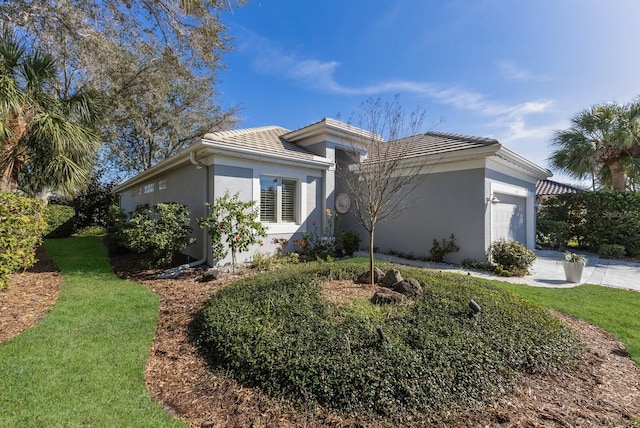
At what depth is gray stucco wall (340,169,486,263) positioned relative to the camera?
9344 millimetres

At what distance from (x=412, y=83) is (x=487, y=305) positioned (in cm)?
701

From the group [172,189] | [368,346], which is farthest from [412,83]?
[172,189]

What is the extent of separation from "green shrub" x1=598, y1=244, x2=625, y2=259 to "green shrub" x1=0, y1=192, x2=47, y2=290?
19218 mm

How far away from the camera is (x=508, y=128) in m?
11.2

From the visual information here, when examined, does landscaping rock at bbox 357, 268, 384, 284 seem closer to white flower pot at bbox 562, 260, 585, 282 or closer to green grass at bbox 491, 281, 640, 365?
green grass at bbox 491, 281, 640, 365

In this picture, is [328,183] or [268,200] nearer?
[268,200]

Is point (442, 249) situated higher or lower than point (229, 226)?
lower

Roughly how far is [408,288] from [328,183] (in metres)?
6.29

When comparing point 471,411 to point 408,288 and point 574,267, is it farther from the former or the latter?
point 574,267

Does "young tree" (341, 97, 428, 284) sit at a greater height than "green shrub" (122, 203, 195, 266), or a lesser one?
greater

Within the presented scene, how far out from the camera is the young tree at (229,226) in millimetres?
7607

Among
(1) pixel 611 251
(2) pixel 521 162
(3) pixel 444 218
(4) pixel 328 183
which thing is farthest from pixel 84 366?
(1) pixel 611 251

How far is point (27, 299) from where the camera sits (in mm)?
5695

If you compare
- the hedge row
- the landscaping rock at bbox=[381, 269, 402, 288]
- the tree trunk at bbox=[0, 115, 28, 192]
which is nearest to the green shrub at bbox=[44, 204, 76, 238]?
the tree trunk at bbox=[0, 115, 28, 192]
